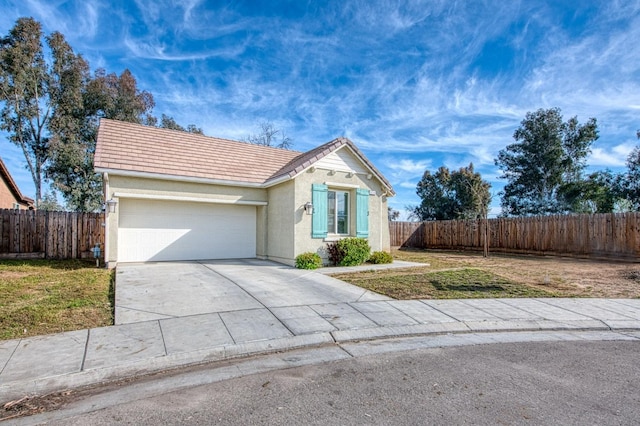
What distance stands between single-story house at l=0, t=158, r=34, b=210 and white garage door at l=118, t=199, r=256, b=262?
1212 cm

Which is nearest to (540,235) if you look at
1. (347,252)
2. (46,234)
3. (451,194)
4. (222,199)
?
(347,252)

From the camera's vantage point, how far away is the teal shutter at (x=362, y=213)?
1277 cm

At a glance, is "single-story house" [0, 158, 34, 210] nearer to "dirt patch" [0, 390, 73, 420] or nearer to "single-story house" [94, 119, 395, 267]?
"single-story house" [94, 119, 395, 267]

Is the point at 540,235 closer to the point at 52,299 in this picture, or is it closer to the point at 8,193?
the point at 52,299

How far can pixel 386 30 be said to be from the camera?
12469 millimetres

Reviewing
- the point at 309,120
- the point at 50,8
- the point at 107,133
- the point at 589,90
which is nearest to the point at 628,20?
the point at 589,90

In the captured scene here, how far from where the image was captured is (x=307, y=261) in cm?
1113

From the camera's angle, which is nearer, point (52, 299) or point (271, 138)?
point (52, 299)

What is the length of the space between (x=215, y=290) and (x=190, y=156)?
23.2 ft

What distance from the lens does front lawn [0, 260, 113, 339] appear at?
17.0ft

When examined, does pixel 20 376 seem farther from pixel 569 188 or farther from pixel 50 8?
pixel 569 188

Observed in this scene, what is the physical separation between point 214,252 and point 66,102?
17.3 meters

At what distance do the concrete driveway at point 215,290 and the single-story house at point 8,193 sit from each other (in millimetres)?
13659

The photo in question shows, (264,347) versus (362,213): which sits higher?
(362,213)
